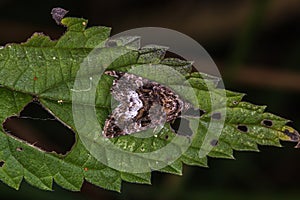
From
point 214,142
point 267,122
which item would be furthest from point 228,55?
point 214,142

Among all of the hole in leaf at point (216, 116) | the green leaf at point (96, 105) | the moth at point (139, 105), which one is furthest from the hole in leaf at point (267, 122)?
the moth at point (139, 105)

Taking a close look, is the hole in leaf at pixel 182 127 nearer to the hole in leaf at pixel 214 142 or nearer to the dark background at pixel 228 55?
the hole in leaf at pixel 214 142

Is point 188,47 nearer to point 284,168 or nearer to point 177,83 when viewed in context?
point 284,168

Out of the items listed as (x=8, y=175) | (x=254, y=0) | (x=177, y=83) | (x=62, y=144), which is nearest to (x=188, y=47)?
(x=254, y=0)

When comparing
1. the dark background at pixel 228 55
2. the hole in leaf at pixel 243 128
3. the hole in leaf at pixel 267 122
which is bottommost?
the dark background at pixel 228 55

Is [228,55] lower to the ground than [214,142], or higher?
lower

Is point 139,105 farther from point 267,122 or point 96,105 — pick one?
point 267,122
